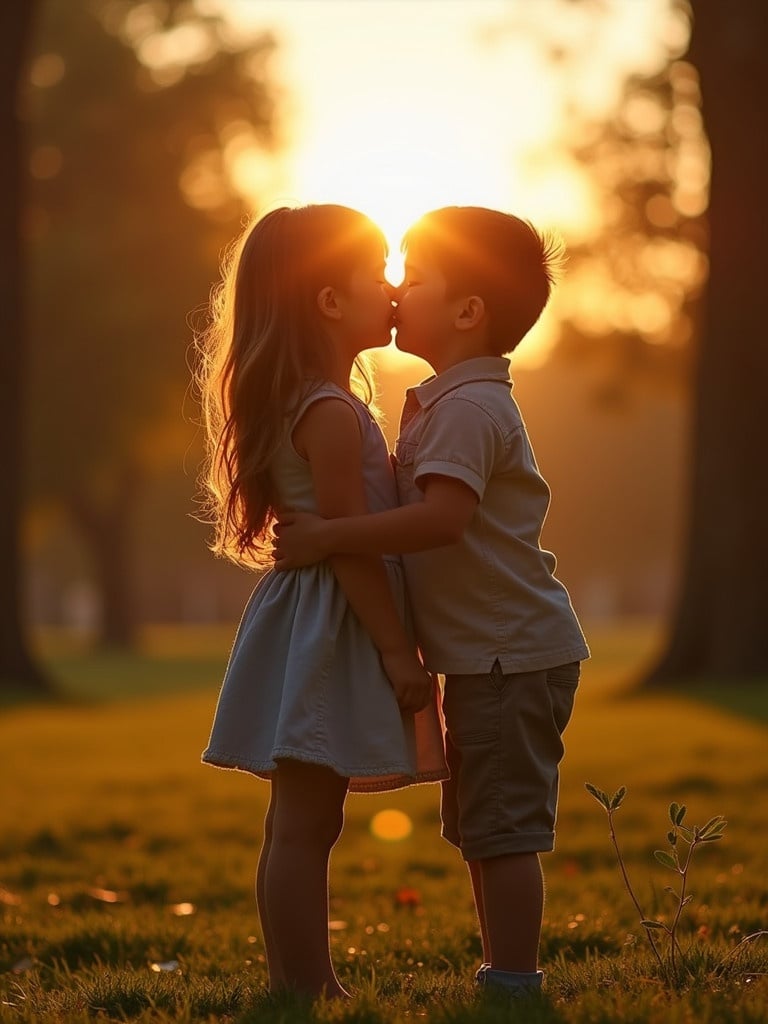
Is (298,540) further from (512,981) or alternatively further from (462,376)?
(512,981)

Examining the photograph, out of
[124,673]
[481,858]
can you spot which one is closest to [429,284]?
[481,858]

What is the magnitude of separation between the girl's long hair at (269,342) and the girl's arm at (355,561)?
0.41 feet

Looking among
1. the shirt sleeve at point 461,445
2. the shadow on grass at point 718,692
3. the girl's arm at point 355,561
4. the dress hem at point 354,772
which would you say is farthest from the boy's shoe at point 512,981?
the shadow on grass at point 718,692

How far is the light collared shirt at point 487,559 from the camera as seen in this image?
363 centimetres

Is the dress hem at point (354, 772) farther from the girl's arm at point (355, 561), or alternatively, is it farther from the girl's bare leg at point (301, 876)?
the girl's arm at point (355, 561)

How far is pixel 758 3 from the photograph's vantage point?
15523mm

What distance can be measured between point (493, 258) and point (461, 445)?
0.49 metres

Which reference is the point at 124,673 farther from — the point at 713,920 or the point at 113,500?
the point at 713,920

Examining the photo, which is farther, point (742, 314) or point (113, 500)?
point (113, 500)

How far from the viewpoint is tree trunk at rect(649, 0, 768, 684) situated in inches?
622

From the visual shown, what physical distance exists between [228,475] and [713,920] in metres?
2.23

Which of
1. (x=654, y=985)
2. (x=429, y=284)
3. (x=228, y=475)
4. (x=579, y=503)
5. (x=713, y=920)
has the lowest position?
(x=579, y=503)

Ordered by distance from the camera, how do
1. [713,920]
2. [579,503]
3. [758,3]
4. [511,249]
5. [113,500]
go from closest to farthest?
→ [511,249], [713,920], [758,3], [113,500], [579,503]

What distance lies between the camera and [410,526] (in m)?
3.52
